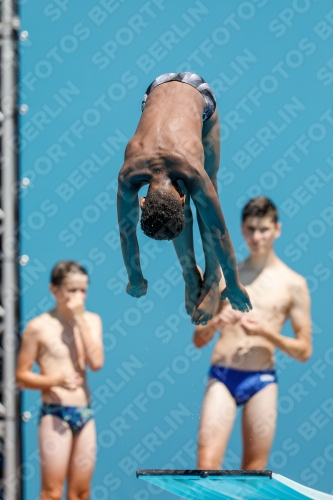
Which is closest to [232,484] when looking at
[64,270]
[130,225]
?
[130,225]

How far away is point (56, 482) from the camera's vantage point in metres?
6.75

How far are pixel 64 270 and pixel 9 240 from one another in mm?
452

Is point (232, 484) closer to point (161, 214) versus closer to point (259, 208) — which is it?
point (161, 214)

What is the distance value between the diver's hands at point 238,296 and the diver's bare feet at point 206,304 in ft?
0.31

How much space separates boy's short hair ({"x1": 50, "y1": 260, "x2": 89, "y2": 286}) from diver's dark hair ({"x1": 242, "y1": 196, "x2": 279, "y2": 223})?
48.9 inches

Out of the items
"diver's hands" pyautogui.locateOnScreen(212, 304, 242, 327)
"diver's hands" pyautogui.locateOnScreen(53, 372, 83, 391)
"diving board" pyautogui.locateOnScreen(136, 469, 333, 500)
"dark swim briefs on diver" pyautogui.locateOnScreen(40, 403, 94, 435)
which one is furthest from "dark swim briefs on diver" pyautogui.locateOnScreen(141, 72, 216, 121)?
"dark swim briefs on diver" pyautogui.locateOnScreen(40, 403, 94, 435)

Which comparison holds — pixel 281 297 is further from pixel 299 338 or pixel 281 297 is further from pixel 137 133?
pixel 137 133

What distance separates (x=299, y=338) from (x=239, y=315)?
0.47 metres

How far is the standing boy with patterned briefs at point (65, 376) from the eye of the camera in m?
6.80

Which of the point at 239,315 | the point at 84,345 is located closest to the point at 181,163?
the point at 239,315

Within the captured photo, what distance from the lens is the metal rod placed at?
7043mm

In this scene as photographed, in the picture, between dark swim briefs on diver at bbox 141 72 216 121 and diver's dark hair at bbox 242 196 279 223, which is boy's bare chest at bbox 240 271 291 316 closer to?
diver's dark hair at bbox 242 196 279 223

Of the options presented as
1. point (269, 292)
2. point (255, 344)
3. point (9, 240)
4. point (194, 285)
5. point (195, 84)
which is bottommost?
point (255, 344)

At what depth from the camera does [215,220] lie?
5258 millimetres
